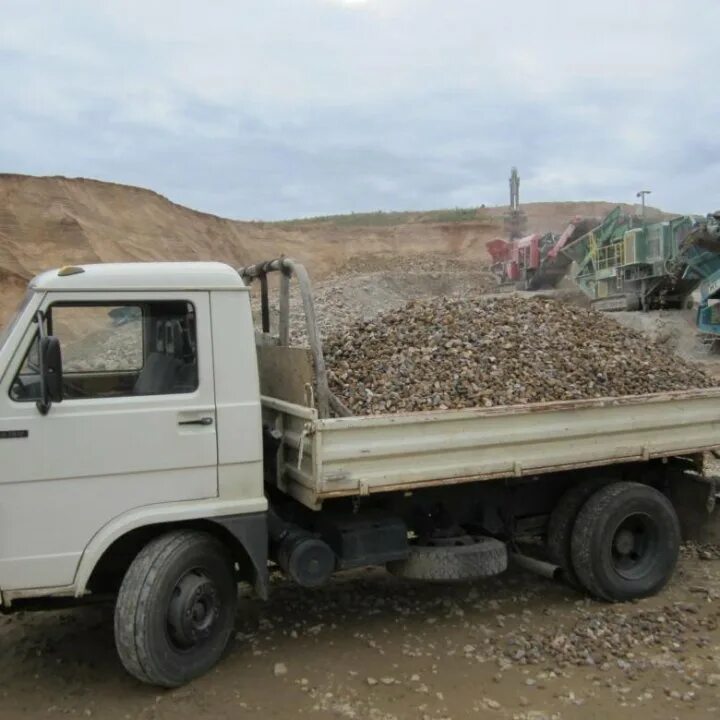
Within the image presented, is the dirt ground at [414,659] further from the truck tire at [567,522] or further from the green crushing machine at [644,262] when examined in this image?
the green crushing machine at [644,262]

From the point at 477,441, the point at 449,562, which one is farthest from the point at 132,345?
the point at 449,562

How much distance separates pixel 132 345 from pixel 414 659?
8.10 feet

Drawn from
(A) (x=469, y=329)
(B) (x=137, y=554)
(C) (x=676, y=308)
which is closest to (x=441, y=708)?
(B) (x=137, y=554)

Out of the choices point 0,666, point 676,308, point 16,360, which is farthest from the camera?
point 676,308

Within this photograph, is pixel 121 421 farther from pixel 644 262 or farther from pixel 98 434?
pixel 644 262

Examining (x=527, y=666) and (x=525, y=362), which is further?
(x=525, y=362)

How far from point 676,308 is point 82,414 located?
20.6 metres

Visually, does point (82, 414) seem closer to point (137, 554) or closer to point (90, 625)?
point (137, 554)

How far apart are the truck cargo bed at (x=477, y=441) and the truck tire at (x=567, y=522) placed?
322 millimetres

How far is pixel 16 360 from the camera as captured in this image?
→ 386 centimetres

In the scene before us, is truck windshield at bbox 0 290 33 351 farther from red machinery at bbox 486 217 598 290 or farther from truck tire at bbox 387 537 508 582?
red machinery at bbox 486 217 598 290

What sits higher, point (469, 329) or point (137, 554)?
point (469, 329)

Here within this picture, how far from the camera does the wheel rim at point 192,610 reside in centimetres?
409

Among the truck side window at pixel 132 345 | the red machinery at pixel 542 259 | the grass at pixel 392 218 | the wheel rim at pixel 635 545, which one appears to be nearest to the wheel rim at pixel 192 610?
the truck side window at pixel 132 345
